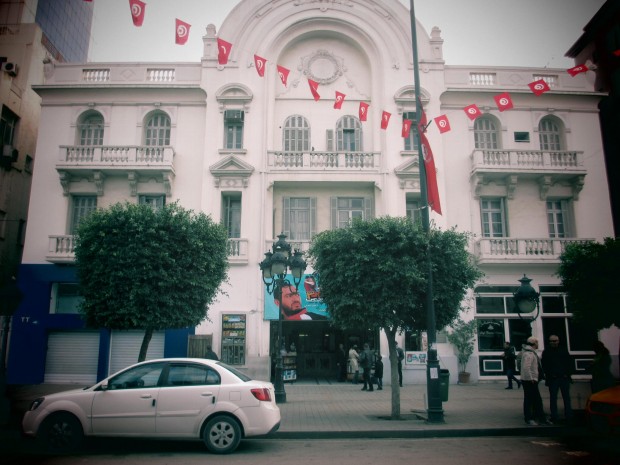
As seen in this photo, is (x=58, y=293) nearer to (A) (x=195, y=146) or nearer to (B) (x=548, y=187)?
(A) (x=195, y=146)

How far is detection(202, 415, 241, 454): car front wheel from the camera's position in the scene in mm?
7988

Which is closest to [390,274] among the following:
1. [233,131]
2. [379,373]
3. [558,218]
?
[379,373]

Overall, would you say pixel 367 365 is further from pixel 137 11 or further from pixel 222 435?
pixel 137 11

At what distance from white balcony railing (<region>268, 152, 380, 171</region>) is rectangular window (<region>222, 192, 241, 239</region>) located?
2.26 metres

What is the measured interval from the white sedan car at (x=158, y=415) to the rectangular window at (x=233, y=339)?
1122cm

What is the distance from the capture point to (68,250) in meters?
19.6

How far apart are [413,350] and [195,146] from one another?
13.4 m

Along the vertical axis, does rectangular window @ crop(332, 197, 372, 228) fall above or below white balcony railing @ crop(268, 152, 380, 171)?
below

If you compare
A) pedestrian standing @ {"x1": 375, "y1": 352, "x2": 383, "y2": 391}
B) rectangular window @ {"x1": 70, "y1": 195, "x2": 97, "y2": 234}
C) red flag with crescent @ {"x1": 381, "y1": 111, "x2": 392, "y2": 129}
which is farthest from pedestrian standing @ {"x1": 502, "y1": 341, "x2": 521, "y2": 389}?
rectangular window @ {"x1": 70, "y1": 195, "x2": 97, "y2": 234}

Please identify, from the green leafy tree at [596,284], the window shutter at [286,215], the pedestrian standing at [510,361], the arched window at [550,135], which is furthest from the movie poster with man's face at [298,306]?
the arched window at [550,135]

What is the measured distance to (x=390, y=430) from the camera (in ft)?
32.5

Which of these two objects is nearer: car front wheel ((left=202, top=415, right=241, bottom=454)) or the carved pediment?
car front wheel ((left=202, top=415, right=241, bottom=454))

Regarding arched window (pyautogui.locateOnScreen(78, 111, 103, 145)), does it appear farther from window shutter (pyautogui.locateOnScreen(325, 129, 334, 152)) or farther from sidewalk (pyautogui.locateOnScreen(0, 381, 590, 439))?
sidewalk (pyautogui.locateOnScreen(0, 381, 590, 439))

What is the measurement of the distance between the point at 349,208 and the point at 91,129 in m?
12.6
